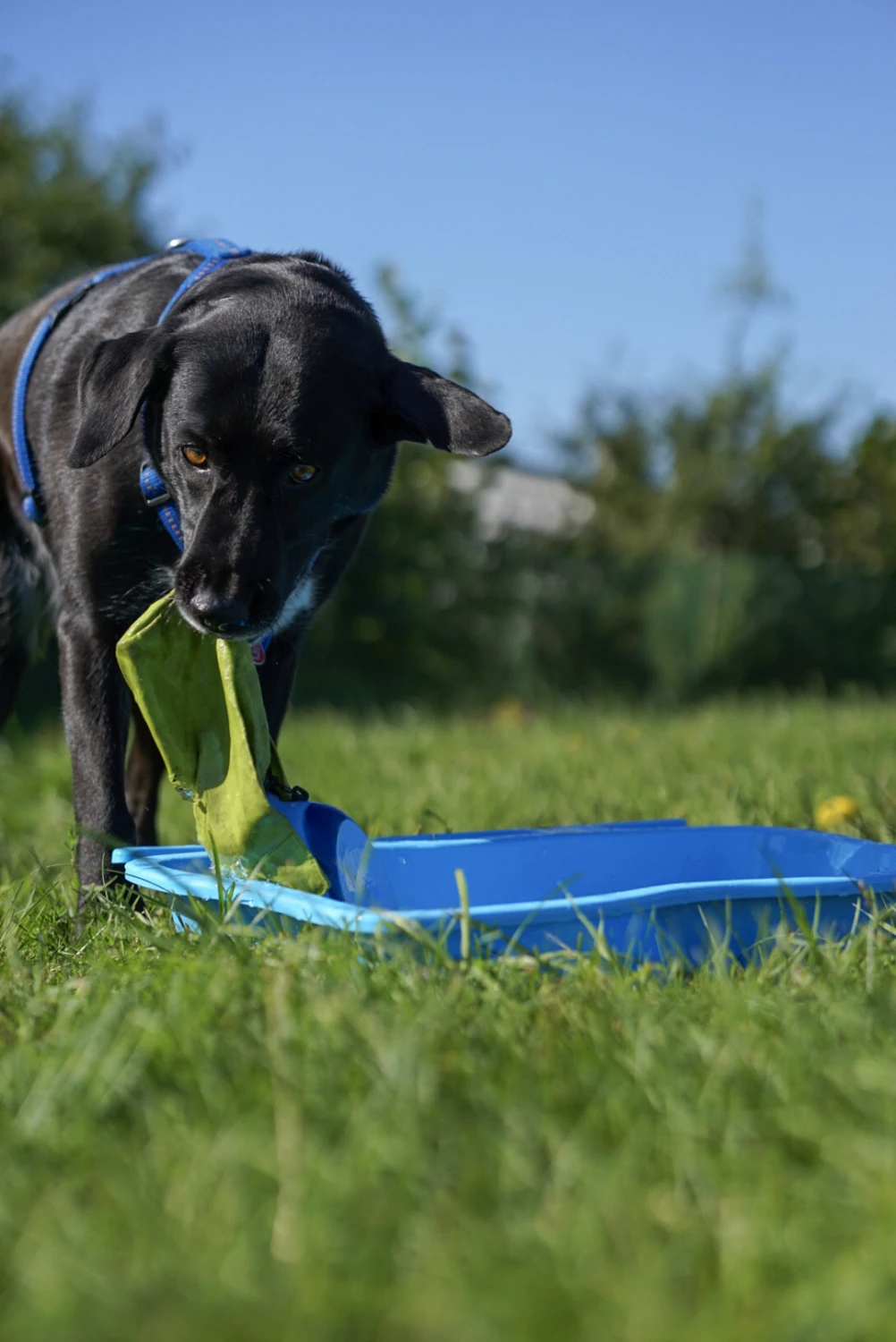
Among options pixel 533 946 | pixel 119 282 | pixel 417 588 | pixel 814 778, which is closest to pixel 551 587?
pixel 417 588

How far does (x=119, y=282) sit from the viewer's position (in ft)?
9.78

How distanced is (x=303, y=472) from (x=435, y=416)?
0.29 metres

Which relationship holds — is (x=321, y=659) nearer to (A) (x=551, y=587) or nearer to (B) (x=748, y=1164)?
(A) (x=551, y=587)

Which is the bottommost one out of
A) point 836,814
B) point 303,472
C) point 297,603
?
point 836,814

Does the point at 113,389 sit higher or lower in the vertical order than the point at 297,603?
higher

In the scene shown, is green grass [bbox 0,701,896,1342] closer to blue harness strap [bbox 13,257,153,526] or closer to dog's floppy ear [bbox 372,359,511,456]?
dog's floppy ear [bbox 372,359,511,456]

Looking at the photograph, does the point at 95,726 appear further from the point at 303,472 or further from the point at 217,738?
the point at 303,472

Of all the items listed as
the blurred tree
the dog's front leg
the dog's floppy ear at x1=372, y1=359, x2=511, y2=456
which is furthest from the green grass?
the blurred tree

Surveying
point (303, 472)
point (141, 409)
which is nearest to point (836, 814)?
point (303, 472)

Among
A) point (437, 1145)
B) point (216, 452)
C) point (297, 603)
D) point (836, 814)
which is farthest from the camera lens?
point (836, 814)

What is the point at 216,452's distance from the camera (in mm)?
2383

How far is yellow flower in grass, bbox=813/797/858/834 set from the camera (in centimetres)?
325

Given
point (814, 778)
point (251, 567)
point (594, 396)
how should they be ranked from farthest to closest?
point (594, 396)
point (814, 778)
point (251, 567)

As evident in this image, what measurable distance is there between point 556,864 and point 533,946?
0.81 metres
